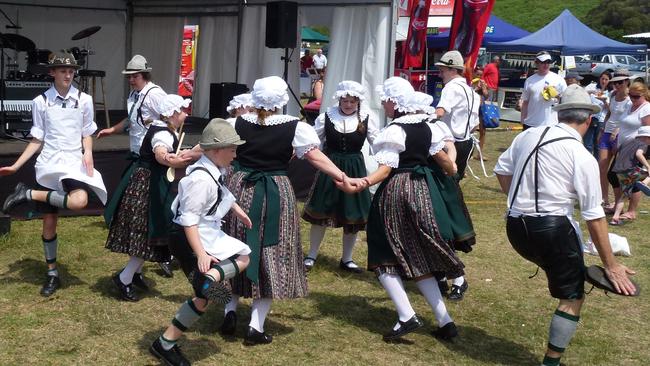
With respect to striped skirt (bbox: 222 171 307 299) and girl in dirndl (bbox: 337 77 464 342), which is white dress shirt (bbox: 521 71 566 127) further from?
striped skirt (bbox: 222 171 307 299)

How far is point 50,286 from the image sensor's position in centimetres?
533

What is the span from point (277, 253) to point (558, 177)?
1619 millimetres

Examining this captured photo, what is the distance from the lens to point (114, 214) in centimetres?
529

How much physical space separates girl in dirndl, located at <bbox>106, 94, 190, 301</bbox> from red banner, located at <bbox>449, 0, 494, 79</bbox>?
575cm

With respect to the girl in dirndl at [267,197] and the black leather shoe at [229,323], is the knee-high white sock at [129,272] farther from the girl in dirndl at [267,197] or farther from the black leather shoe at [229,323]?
the girl in dirndl at [267,197]

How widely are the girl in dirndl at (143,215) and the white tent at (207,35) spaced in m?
4.68

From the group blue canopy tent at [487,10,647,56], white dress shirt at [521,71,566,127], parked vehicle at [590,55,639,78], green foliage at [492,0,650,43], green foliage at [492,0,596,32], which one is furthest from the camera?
green foliage at [492,0,596,32]

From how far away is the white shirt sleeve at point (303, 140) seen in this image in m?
4.36

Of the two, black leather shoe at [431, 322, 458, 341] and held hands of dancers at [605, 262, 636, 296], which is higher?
held hands of dancers at [605, 262, 636, 296]

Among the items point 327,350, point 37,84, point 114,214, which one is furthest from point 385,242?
point 37,84

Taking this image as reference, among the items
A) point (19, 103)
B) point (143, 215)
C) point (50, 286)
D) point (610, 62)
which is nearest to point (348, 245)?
point (143, 215)

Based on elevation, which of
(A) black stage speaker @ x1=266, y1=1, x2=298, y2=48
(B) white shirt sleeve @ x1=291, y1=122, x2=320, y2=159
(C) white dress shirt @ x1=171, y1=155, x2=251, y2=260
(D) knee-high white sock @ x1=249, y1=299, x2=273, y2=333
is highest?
(A) black stage speaker @ x1=266, y1=1, x2=298, y2=48

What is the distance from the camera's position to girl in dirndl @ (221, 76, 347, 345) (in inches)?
171

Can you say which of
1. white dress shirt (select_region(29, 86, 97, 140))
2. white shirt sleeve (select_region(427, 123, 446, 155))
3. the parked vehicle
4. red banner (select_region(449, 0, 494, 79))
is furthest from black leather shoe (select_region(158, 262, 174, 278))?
the parked vehicle
